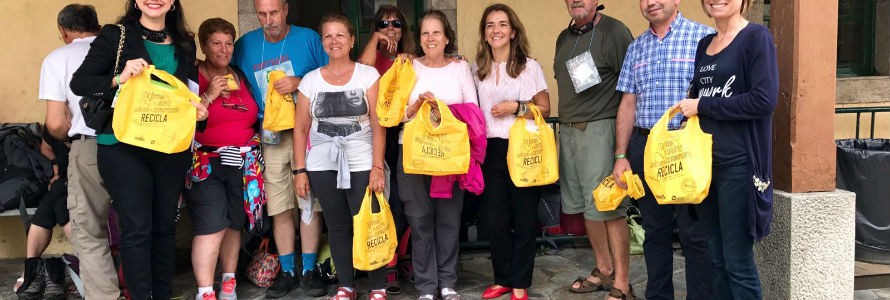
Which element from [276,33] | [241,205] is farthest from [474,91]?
[241,205]

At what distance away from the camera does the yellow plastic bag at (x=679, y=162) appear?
120 inches

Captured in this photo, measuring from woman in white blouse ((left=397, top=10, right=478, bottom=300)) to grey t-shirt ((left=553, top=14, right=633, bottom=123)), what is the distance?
0.58m

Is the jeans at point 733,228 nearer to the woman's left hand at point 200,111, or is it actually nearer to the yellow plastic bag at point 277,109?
the yellow plastic bag at point 277,109

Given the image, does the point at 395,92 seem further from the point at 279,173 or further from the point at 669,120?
the point at 669,120

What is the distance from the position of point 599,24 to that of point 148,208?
2.73m

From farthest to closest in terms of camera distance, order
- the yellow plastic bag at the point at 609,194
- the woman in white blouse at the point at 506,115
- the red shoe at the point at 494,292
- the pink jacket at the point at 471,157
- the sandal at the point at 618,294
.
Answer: the red shoe at the point at 494,292 → the sandal at the point at 618,294 → the woman in white blouse at the point at 506,115 → the pink jacket at the point at 471,157 → the yellow plastic bag at the point at 609,194

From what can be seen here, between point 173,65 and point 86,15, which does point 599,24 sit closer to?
point 173,65

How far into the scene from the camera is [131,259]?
3752 mm

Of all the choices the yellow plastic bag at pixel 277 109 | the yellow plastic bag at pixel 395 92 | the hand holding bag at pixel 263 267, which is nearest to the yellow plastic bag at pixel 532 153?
the yellow plastic bag at pixel 395 92

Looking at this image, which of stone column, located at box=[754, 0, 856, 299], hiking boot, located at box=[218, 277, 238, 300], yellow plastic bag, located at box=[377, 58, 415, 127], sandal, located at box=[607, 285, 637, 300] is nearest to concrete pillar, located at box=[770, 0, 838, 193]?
stone column, located at box=[754, 0, 856, 299]

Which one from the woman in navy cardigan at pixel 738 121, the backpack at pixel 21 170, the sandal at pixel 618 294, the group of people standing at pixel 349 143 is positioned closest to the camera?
the woman in navy cardigan at pixel 738 121

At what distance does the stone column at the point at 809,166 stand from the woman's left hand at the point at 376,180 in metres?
2.17

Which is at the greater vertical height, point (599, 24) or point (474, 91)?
point (599, 24)

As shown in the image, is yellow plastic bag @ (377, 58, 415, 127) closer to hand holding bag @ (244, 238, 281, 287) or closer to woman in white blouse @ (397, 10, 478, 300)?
woman in white blouse @ (397, 10, 478, 300)
